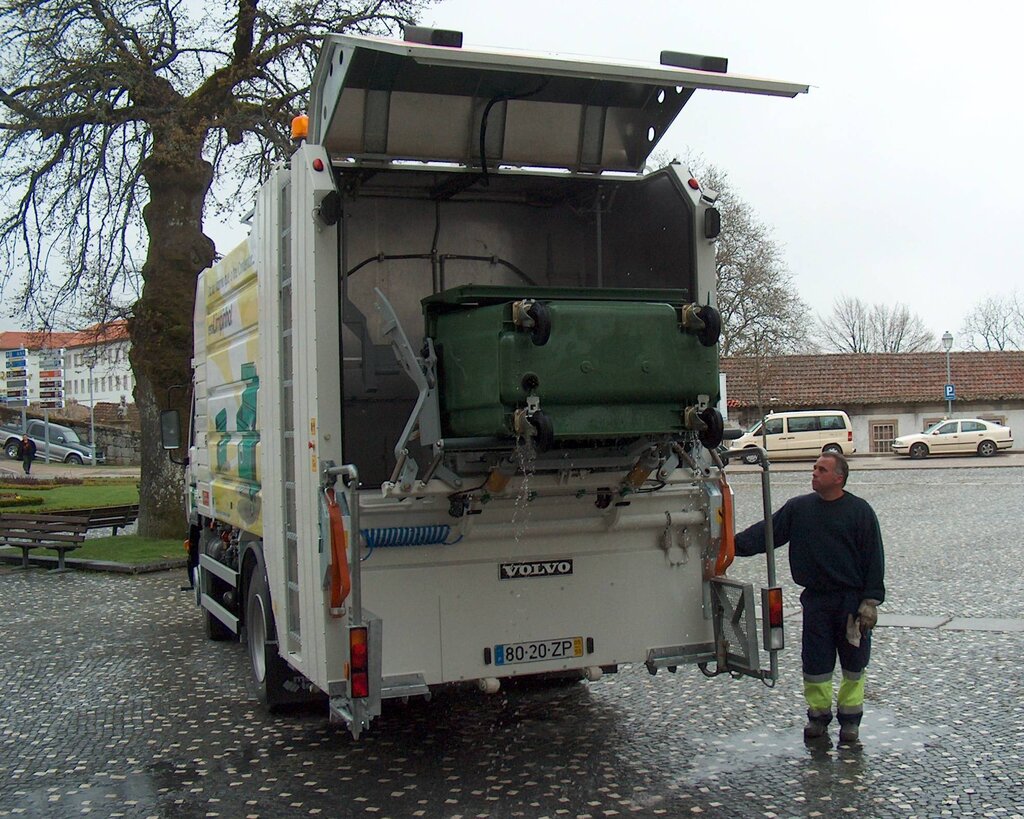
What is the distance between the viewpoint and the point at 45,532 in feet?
55.4

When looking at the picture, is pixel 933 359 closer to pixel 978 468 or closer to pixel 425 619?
pixel 978 468

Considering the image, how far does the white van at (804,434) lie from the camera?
136 ft

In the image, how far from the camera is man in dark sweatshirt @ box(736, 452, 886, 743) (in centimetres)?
650

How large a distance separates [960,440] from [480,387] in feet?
126

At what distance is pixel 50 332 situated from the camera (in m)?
19.8

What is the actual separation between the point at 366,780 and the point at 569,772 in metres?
1.02

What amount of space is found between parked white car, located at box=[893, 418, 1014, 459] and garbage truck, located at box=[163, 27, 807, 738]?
36.2m

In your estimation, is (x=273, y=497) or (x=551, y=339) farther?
(x=273, y=497)

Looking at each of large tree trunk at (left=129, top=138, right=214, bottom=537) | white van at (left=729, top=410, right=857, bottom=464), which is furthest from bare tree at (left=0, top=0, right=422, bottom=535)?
white van at (left=729, top=410, right=857, bottom=464)

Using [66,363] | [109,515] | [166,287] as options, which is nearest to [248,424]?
[166,287]

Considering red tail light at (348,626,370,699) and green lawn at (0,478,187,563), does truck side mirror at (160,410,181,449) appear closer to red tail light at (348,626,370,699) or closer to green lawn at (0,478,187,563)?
green lawn at (0,478,187,563)

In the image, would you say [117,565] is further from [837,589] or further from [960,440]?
[960,440]

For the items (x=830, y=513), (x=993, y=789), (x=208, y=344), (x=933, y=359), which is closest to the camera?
(x=993, y=789)

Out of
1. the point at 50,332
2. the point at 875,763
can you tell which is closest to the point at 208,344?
the point at 875,763
